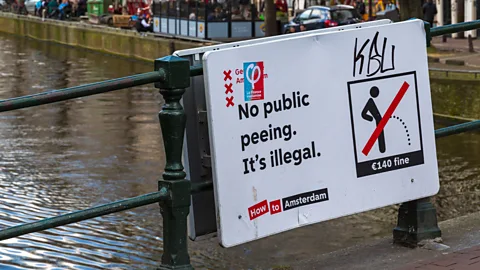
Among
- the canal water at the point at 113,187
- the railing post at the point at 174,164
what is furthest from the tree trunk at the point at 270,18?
the railing post at the point at 174,164

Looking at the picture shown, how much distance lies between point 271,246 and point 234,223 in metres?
4.05

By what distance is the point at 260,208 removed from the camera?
14.6 feet

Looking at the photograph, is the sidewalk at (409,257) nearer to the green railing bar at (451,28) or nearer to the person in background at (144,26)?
the green railing bar at (451,28)

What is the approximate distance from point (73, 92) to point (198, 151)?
78cm

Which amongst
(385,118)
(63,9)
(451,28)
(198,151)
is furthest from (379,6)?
(198,151)

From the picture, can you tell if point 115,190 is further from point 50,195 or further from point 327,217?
point 327,217

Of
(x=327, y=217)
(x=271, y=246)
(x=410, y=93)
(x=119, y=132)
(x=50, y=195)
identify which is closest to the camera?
(x=327, y=217)

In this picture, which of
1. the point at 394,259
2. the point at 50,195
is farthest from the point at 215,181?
the point at 50,195

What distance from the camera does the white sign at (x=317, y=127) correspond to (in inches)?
171

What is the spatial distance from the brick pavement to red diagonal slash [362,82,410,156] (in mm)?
596

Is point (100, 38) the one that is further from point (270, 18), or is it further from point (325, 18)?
point (325, 18)

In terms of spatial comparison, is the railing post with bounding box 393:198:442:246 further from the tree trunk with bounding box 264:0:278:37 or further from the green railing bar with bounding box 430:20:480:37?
the tree trunk with bounding box 264:0:278:37

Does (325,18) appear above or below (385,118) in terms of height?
above

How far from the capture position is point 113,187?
457 inches
